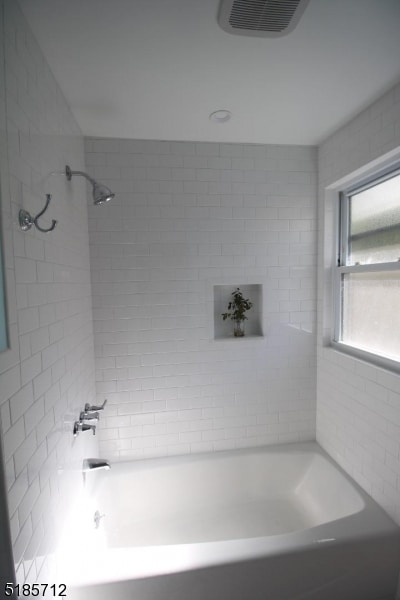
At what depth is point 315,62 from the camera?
136cm

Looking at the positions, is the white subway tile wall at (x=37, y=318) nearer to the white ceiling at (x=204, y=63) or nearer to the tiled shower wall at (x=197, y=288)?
the white ceiling at (x=204, y=63)

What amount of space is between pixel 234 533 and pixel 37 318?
6.32 ft

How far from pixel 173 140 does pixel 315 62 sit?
1043 millimetres

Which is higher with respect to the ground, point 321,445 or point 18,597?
point 18,597

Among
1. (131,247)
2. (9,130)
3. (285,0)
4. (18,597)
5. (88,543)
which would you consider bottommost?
(88,543)

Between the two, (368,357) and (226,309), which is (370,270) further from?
(226,309)

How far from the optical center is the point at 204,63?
1358 mm

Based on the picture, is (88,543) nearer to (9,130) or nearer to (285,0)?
(9,130)

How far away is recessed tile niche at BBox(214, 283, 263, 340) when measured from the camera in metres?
2.39

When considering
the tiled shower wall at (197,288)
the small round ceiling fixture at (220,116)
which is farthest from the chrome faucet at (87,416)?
the small round ceiling fixture at (220,116)

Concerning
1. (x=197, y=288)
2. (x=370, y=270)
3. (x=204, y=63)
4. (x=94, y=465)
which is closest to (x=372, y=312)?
(x=370, y=270)

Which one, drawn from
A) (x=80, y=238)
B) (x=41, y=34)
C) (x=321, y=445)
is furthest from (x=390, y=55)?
(x=321, y=445)

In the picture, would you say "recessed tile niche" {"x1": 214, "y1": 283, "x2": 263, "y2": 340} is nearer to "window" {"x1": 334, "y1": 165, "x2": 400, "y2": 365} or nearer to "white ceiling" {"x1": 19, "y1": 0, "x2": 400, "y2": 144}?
"window" {"x1": 334, "y1": 165, "x2": 400, "y2": 365}

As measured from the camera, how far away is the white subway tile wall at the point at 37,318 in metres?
0.94
